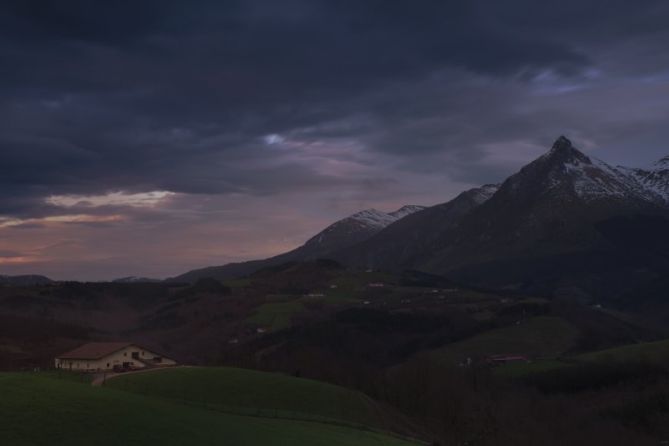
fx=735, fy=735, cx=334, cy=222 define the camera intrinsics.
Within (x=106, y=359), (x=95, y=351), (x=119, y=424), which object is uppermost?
(x=95, y=351)

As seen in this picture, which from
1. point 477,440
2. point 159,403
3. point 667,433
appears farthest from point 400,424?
point 667,433

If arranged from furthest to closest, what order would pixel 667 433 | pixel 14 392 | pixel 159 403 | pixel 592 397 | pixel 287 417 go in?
1. pixel 592 397
2. pixel 667 433
3. pixel 287 417
4. pixel 159 403
5. pixel 14 392

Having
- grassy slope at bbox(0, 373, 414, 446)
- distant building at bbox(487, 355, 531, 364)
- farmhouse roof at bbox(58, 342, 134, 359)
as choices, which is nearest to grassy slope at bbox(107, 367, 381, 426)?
grassy slope at bbox(0, 373, 414, 446)

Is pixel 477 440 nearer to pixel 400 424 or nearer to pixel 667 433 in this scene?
pixel 400 424

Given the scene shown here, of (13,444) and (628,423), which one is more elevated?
(13,444)

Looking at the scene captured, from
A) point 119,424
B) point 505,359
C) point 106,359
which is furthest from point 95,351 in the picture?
point 505,359

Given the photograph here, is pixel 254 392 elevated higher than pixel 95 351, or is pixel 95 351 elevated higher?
pixel 95 351

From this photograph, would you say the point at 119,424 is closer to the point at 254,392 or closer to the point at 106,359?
the point at 254,392

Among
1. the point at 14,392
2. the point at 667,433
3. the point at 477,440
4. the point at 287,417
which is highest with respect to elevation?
the point at 14,392
